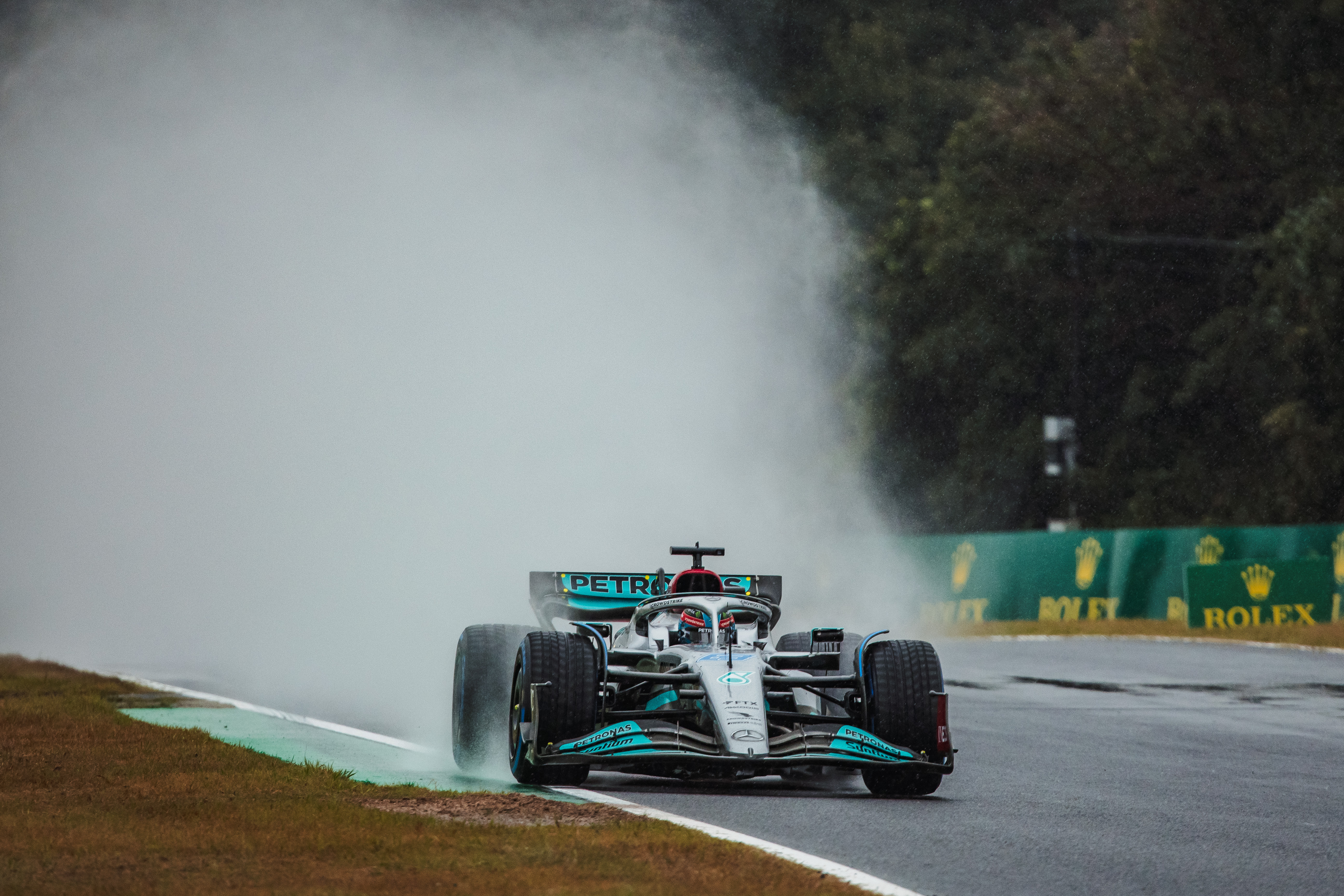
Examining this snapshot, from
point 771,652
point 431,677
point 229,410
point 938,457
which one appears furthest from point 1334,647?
point 938,457

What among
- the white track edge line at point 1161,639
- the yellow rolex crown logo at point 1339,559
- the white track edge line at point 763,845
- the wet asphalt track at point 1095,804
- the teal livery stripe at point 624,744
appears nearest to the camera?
the white track edge line at point 763,845

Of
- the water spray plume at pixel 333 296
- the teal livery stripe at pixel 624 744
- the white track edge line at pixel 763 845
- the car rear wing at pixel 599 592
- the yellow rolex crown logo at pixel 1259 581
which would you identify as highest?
the water spray plume at pixel 333 296

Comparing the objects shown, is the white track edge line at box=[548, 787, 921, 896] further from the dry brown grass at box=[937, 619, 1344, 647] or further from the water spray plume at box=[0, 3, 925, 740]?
the water spray plume at box=[0, 3, 925, 740]

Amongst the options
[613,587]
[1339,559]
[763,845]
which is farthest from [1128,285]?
[763,845]

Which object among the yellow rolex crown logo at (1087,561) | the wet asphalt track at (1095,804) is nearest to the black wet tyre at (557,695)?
the wet asphalt track at (1095,804)

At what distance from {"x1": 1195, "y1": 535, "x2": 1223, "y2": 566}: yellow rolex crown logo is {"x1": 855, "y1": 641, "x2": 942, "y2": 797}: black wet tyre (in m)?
18.8

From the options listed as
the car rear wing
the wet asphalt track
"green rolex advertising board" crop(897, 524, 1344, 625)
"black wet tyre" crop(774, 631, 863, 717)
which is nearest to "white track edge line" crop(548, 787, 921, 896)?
the wet asphalt track

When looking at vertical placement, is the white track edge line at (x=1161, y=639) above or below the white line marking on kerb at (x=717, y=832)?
above

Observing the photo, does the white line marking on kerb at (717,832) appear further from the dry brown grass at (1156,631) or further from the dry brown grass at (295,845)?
the dry brown grass at (1156,631)

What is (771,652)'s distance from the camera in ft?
34.4

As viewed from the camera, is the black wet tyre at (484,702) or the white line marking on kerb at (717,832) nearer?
the white line marking on kerb at (717,832)

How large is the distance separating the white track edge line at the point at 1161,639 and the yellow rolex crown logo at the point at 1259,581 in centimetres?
115

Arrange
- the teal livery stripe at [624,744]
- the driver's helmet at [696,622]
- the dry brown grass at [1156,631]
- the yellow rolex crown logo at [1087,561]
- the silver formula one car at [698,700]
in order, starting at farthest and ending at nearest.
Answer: the yellow rolex crown logo at [1087,561]
the dry brown grass at [1156,631]
the driver's helmet at [696,622]
the silver formula one car at [698,700]
the teal livery stripe at [624,744]

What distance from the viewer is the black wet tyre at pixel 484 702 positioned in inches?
412
